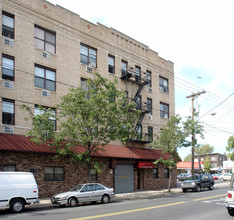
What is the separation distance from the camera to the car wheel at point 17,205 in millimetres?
14651

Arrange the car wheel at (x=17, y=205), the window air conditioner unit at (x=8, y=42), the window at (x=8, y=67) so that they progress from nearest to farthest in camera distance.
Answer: the car wheel at (x=17, y=205)
the window at (x=8, y=67)
the window air conditioner unit at (x=8, y=42)

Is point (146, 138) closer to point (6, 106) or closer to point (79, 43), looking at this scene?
point (79, 43)

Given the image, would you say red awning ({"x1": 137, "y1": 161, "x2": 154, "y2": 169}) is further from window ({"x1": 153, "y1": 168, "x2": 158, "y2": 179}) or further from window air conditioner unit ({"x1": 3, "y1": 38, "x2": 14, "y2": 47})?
window air conditioner unit ({"x1": 3, "y1": 38, "x2": 14, "y2": 47})

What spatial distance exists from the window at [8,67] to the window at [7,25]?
169 cm

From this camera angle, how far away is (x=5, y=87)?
1989 centimetres

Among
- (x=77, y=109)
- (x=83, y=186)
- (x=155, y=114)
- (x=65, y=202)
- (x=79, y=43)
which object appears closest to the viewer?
(x=65, y=202)

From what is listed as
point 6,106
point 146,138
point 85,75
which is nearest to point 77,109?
point 6,106

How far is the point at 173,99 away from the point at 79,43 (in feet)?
50.2

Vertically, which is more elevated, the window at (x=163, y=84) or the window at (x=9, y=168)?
the window at (x=163, y=84)

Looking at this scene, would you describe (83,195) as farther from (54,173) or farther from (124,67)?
(124,67)

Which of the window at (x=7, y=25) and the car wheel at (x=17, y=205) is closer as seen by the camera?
the car wheel at (x=17, y=205)

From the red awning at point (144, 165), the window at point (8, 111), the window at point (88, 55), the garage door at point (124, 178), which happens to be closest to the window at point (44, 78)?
the window at point (8, 111)

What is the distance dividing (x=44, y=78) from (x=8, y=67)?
296 centimetres

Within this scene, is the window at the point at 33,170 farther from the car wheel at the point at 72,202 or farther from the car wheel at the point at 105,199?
the car wheel at the point at 105,199
